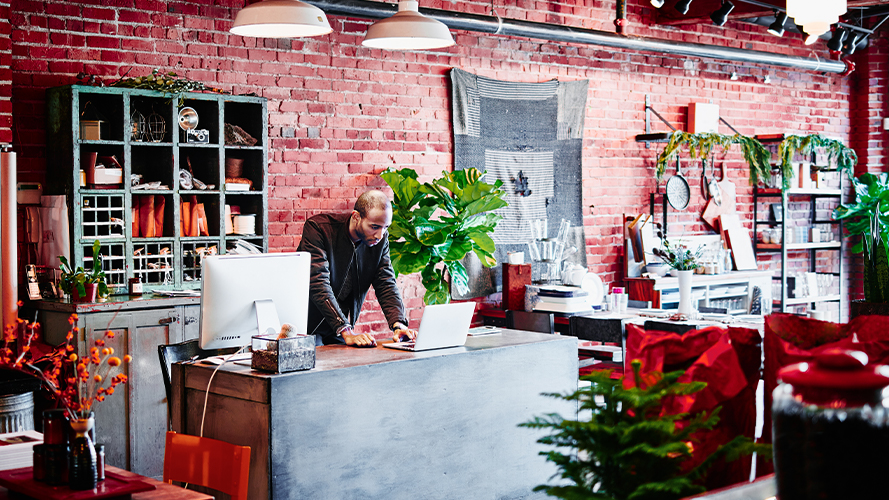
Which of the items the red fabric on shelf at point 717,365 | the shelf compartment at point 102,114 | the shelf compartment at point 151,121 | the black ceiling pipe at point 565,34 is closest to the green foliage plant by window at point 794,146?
the black ceiling pipe at point 565,34

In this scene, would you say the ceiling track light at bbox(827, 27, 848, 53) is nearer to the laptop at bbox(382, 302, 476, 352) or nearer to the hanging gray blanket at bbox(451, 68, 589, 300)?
the hanging gray blanket at bbox(451, 68, 589, 300)

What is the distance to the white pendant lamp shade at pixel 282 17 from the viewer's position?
12.0ft

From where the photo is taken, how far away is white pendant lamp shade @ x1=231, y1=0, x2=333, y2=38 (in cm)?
367

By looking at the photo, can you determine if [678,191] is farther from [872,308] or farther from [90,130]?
[90,130]

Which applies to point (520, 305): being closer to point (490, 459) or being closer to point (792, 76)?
point (490, 459)

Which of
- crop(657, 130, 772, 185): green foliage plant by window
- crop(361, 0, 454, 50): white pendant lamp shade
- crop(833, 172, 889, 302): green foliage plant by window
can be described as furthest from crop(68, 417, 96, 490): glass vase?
crop(833, 172, 889, 302): green foliage plant by window

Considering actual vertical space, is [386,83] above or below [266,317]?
above

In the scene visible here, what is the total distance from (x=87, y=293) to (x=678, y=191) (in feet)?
18.0

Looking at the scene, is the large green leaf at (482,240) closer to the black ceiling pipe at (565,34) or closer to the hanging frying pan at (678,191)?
the black ceiling pipe at (565,34)

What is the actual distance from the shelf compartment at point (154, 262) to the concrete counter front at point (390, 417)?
1.66 metres

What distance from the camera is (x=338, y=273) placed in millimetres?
4695

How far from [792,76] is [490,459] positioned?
7264mm

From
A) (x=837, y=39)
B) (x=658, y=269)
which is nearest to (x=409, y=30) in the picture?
(x=658, y=269)

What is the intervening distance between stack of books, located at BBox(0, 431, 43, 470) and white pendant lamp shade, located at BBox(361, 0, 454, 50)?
2.16 metres
